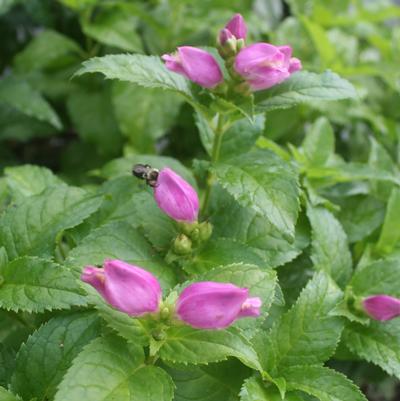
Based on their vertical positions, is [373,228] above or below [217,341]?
below

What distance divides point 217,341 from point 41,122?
106 cm

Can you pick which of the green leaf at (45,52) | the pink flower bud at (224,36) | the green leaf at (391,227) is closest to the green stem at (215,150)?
the pink flower bud at (224,36)

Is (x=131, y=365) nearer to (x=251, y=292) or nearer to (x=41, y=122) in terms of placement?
(x=251, y=292)

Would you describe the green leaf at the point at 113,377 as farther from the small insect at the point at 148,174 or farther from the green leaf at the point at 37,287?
the small insect at the point at 148,174

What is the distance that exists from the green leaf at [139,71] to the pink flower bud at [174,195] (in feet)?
0.41

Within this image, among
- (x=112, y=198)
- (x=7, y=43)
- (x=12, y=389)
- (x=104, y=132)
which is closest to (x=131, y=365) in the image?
(x=12, y=389)

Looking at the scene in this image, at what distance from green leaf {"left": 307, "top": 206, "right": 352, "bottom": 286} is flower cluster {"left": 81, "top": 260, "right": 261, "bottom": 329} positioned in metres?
0.34

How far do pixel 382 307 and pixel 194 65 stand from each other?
1.48 ft

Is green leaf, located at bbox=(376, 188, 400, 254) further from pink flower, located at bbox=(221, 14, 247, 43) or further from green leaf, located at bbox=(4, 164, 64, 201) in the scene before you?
green leaf, located at bbox=(4, 164, 64, 201)

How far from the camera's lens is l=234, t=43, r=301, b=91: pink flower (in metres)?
0.84

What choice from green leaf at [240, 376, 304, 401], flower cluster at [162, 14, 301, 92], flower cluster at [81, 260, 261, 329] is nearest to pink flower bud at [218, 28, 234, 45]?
flower cluster at [162, 14, 301, 92]

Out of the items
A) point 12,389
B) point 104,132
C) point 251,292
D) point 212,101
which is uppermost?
point 212,101

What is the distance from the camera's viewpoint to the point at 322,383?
827mm

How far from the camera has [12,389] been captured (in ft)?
2.54
